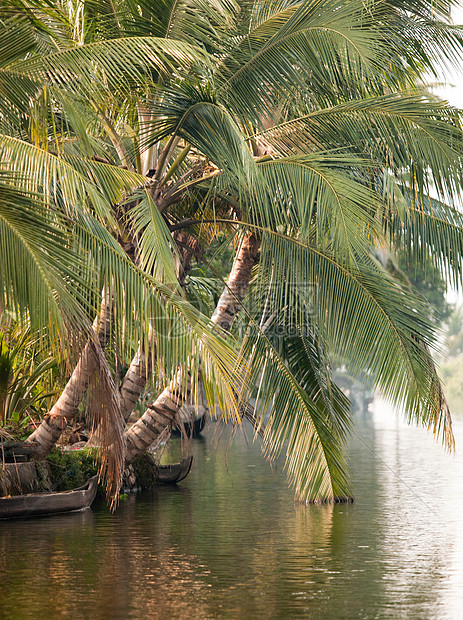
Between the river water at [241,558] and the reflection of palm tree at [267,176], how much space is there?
1395 millimetres

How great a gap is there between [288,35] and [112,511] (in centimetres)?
757

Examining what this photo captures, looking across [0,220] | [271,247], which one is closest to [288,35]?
[271,247]

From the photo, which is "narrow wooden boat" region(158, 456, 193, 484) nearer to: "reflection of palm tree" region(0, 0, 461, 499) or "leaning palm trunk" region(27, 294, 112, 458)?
"reflection of palm tree" region(0, 0, 461, 499)

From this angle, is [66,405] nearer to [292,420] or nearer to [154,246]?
[292,420]

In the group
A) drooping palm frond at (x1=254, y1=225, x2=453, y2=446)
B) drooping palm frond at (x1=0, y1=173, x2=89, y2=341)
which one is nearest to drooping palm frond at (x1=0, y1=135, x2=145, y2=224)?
drooping palm frond at (x1=0, y1=173, x2=89, y2=341)

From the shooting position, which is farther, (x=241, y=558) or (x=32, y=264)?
(x=241, y=558)

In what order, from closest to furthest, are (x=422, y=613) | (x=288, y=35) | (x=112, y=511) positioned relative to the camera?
(x=422, y=613), (x=288, y=35), (x=112, y=511)

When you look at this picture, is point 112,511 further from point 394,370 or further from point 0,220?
point 0,220

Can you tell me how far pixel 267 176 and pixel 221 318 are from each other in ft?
11.0

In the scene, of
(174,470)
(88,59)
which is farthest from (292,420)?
(88,59)

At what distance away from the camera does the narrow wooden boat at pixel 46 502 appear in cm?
1217

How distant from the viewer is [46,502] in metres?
12.5

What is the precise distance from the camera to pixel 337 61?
1132cm

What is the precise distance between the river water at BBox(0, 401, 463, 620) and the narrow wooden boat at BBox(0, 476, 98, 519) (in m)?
0.21
